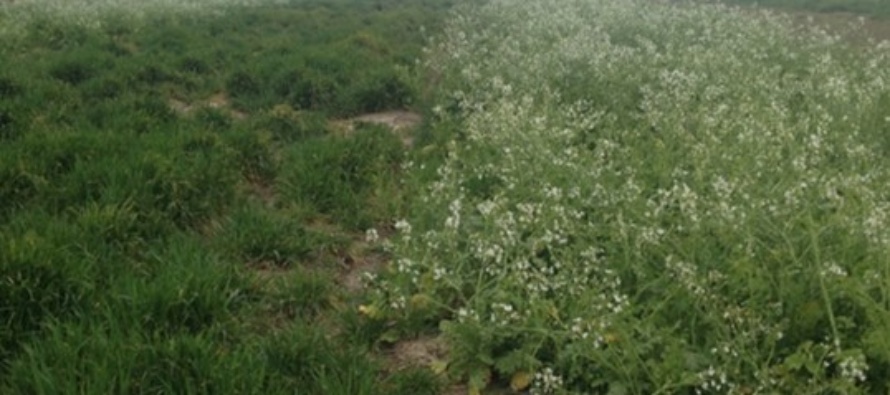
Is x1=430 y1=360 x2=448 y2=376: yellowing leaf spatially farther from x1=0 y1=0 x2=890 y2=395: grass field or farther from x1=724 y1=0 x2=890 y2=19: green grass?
x1=724 y1=0 x2=890 y2=19: green grass

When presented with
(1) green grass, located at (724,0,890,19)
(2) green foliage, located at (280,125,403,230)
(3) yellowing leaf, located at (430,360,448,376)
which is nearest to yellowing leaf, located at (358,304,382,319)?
(3) yellowing leaf, located at (430,360,448,376)

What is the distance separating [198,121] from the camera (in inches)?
373

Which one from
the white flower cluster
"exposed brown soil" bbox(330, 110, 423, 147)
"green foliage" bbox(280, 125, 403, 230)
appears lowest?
"exposed brown soil" bbox(330, 110, 423, 147)

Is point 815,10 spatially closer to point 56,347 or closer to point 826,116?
point 826,116

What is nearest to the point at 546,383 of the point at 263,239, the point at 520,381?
the point at 520,381

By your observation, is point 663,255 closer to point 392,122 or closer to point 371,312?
point 371,312

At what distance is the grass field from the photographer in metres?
4.37

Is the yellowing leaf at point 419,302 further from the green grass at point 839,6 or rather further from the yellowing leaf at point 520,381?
the green grass at point 839,6

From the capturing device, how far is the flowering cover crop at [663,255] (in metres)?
4.31

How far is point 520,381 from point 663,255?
1.41 metres

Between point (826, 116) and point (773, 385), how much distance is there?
14.5 feet

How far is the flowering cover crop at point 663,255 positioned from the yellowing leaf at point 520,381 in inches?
0.5

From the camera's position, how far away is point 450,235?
5.55m

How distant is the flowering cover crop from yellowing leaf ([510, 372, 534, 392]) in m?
0.01
